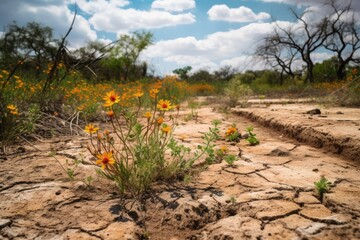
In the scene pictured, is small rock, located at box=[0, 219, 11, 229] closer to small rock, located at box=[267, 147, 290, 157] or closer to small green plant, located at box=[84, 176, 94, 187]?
small green plant, located at box=[84, 176, 94, 187]

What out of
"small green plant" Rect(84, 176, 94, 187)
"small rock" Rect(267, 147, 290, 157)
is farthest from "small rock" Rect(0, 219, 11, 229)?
"small rock" Rect(267, 147, 290, 157)

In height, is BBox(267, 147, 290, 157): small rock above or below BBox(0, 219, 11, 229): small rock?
above

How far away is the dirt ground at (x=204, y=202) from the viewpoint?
122 cm

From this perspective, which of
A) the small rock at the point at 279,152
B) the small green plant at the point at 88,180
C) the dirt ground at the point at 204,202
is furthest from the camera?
the small rock at the point at 279,152

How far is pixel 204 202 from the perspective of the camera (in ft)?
4.83

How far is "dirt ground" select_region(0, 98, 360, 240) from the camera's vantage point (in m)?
1.22

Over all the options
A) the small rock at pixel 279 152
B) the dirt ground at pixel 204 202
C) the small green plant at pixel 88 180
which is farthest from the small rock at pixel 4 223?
the small rock at pixel 279 152

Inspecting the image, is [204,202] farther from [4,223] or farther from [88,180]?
[4,223]

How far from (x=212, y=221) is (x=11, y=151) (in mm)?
2030

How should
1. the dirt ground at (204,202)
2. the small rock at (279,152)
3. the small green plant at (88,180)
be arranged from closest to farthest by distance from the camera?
the dirt ground at (204,202) < the small green plant at (88,180) < the small rock at (279,152)

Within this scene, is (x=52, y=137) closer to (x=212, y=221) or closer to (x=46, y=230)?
(x=46, y=230)

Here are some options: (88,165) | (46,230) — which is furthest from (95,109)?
(46,230)

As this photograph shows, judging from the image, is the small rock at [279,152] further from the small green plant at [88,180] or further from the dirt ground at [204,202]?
the small green plant at [88,180]

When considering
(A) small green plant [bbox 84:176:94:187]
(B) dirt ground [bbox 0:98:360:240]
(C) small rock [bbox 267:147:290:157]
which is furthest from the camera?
(C) small rock [bbox 267:147:290:157]
